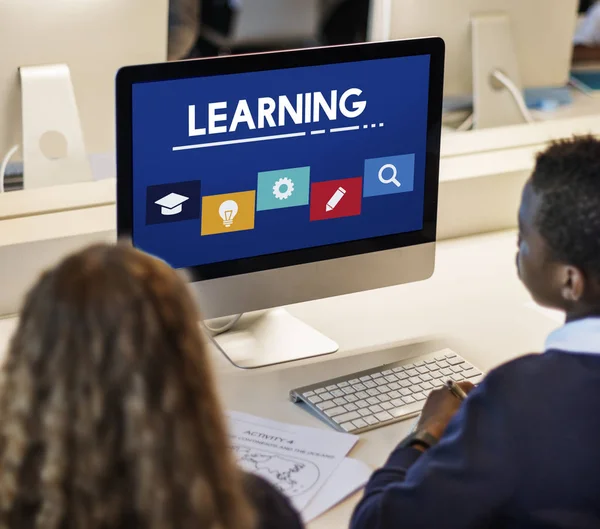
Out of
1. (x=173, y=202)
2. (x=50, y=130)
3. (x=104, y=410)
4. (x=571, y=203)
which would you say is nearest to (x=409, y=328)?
(x=173, y=202)

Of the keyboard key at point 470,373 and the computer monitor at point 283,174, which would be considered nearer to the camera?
the computer monitor at point 283,174

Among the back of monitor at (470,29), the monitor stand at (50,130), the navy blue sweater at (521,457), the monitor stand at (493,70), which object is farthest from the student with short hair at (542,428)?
the monitor stand at (493,70)

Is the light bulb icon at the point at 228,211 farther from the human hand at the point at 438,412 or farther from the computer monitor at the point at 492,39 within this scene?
the computer monitor at the point at 492,39

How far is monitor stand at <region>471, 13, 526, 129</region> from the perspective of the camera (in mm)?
2457

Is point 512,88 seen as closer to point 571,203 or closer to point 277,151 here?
point 277,151

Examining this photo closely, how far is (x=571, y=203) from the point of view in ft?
3.69

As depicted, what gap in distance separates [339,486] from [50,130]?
1.08 metres

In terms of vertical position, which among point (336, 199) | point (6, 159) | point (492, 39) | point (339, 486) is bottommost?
point (339, 486)

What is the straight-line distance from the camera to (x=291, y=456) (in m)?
1.29

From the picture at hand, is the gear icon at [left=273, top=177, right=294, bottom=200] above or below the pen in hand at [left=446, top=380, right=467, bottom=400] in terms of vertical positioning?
above

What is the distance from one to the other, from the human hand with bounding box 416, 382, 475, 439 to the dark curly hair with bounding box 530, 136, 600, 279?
0.26 meters

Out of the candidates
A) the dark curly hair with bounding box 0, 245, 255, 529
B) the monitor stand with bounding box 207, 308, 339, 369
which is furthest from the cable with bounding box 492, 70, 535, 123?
the dark curly hair with bounding box 0, 245, 255, 529

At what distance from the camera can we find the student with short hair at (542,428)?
1.02 metres

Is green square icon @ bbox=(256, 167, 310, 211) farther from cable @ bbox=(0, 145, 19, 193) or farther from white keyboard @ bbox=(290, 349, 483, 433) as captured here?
cable @ bbox=(0, 145, 19, 193)
